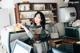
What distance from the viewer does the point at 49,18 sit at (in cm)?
623

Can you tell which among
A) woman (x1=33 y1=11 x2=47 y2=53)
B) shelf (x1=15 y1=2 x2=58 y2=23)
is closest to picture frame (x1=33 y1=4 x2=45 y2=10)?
shelf (x1=15 y1=2 x2=58 y2=23)

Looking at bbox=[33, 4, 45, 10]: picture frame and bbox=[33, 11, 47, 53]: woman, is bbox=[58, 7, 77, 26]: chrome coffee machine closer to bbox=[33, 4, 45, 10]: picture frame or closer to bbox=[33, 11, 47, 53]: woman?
bbox=[33, 4, 45, 10]: picture frame

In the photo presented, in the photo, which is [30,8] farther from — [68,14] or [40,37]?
[40,37]

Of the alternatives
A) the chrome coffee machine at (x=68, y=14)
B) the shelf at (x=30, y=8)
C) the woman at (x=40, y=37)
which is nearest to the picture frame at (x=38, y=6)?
the shelf at (x=30, y=8)

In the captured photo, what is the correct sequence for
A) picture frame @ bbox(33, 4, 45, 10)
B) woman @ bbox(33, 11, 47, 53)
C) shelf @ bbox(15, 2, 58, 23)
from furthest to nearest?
picture frame @ bbox(33, 4, 45, 10) → shelf @ bbox(15, 2, 58, 23) → woman @ bbox(33, 11, 47, 53)

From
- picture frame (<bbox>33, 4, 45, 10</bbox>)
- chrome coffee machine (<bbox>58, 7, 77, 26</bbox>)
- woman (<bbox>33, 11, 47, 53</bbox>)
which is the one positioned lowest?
woman (<bbox>33, 11, 47, 53</bbox>)

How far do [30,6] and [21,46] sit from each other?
508 cm

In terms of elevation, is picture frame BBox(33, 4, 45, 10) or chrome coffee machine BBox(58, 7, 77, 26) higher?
picture frame BBox(33, 4, 45, 10)

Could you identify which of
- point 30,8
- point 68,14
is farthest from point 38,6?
point 68,14

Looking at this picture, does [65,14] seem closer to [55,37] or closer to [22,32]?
[55,37]

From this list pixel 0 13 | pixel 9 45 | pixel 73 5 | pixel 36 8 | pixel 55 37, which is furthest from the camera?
pixel 73 5

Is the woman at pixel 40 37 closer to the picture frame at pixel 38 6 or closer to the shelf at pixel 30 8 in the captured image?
the shelf at pixel 30 8

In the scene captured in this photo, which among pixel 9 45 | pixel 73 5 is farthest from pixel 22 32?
pixel 73 5

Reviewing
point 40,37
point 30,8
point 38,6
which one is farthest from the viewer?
point 38,6
